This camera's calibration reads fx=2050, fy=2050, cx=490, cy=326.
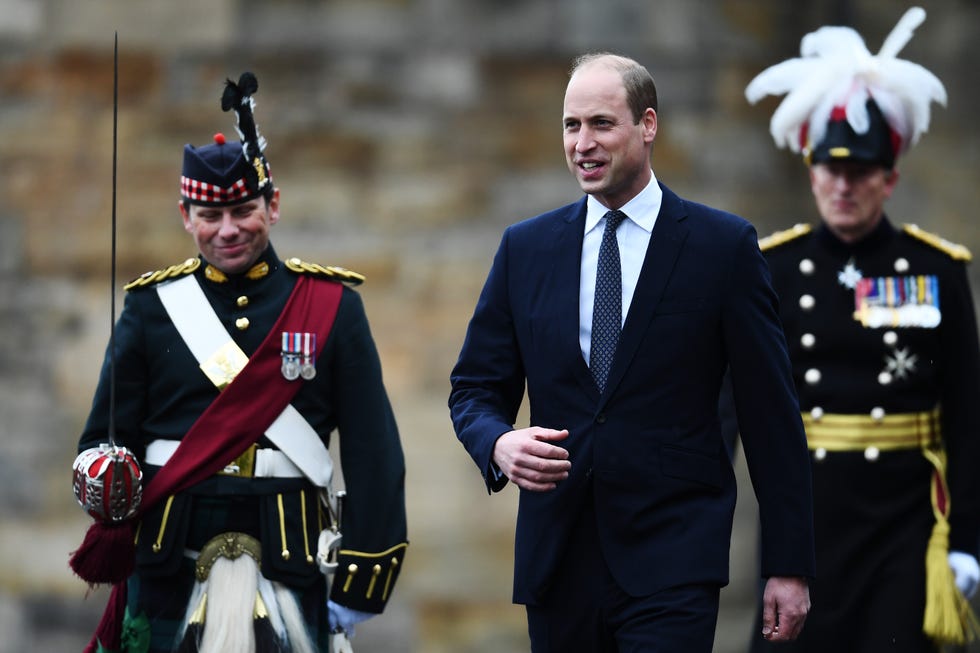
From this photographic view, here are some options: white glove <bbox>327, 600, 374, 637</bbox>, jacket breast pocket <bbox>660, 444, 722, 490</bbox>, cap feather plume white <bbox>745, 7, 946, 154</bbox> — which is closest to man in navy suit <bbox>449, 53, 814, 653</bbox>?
jacket breast pocket <bbox>660, 444, 722, 490</bbox>

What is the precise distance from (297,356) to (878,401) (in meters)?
2.11

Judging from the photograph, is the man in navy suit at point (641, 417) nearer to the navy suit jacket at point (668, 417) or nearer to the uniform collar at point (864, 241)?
the navy suit jacket at point (668, 417)

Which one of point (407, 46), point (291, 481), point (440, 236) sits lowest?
point (291, 481)

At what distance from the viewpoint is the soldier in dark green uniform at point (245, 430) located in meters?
6.10

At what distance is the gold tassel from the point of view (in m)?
6.79

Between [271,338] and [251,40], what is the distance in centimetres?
362

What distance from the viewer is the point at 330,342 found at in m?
6.30

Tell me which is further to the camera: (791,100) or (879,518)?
(791,100)

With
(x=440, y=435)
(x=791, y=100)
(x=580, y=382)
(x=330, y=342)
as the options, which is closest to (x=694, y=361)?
(x=580, y=382)

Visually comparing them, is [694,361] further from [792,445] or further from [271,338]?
[271,338]

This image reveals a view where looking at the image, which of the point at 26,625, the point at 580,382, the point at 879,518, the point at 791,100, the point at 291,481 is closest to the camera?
the point at 580,382

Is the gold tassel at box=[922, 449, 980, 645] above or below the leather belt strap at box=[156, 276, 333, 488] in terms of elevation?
below

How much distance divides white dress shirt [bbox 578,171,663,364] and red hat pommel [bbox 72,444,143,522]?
1.44 metres

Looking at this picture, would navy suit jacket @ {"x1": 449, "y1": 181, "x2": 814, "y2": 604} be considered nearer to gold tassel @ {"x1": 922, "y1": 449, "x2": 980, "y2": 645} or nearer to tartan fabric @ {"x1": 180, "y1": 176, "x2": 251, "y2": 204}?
tartan fabric @ {"x1": 180, "y1": 176, "x2": 251, "y2": 204}
